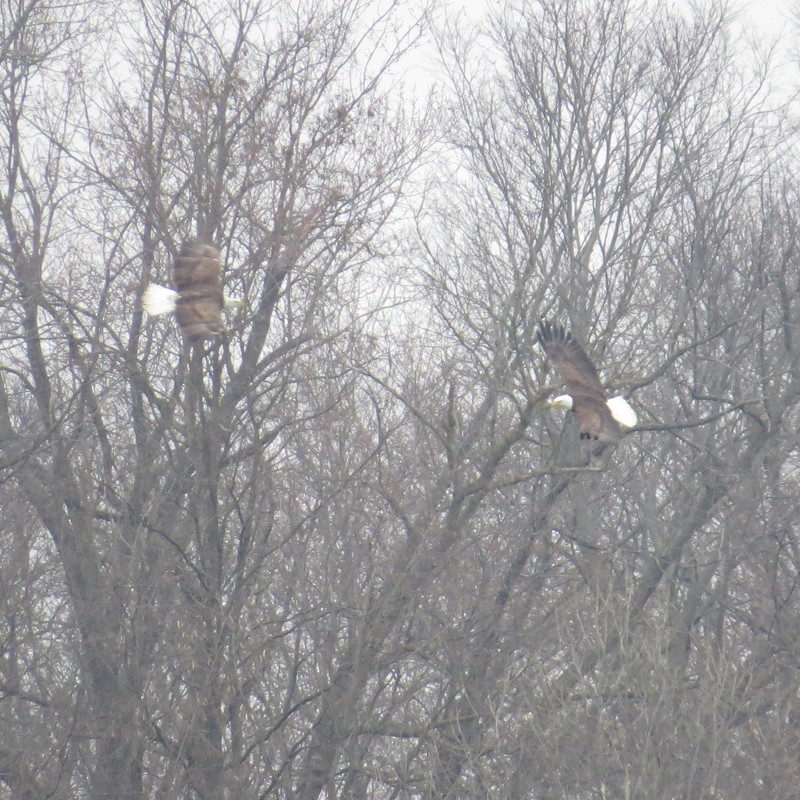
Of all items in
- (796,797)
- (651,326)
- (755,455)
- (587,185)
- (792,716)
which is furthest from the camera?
(587,185)

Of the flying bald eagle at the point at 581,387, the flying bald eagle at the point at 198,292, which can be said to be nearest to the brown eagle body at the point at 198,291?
the flying bald eagle at the point at 198,292

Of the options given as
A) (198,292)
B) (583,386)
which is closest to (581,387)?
(583,386)

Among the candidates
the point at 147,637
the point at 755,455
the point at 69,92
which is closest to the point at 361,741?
the point at 147,637

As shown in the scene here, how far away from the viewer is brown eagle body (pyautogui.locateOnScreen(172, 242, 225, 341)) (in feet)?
24.2

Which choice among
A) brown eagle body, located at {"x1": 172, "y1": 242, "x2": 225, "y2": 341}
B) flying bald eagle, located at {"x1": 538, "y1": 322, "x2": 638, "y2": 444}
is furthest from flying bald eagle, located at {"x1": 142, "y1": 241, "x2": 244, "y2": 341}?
flying bald eagle, located at {"x1": 538, "y1": 322, "x2": 638, "y2": 444}

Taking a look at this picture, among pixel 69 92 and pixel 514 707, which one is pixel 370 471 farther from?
pixel 69 92

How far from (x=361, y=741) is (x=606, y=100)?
8.56 m

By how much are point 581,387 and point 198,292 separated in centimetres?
265

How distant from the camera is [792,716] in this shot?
960cm

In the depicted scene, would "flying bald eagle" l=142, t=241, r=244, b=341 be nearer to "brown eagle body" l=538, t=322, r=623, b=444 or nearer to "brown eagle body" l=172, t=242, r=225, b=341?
"brown eagle body" l=172, t=242, r=225, b=341

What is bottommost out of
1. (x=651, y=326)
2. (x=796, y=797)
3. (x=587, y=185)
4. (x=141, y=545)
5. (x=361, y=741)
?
(x=796, y=797)

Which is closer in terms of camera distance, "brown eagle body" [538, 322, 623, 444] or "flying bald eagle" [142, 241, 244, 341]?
"flying bald eagle" [142, 241, 244, 341]

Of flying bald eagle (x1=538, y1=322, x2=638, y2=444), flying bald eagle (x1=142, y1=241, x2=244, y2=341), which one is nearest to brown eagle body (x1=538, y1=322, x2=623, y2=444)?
flying bald eagle (x1=538, y1=322, x2=638, y2=444)

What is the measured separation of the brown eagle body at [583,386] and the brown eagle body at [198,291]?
2.26 meters
